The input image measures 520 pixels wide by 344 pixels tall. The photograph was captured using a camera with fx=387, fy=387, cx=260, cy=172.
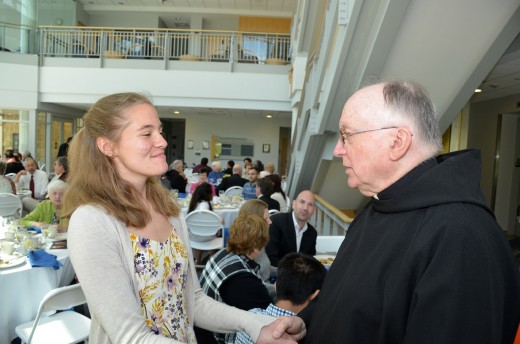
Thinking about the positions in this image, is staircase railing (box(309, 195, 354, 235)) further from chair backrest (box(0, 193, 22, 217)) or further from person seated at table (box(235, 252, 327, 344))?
chair backrest (box(0, 193, 22, 217))

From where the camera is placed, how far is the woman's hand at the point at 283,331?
135 cm

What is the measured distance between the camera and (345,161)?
1303 millimetres

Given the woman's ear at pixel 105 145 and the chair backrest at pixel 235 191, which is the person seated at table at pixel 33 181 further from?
the woman's ear at pixel 105 145

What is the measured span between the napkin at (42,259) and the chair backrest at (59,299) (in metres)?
0.71

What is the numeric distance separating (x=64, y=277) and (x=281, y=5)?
1460 cm

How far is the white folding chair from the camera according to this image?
2.51 metres

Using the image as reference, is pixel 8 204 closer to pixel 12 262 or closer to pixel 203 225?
pixel 203 225

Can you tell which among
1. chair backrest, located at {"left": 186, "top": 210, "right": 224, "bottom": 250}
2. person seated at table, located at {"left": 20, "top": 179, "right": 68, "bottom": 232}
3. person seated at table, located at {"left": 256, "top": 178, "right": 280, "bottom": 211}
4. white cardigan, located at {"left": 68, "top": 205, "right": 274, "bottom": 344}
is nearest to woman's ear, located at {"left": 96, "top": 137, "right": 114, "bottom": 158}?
white cardigan, located at {"left": 68, "top": 205, "right": 274, "bottom": 344}

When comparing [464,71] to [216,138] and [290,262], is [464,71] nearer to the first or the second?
[290,262]

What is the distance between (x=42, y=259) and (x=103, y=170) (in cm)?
241

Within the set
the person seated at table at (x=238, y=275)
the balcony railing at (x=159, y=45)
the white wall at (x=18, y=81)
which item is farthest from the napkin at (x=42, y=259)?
the white wall at (x=18, y=81)

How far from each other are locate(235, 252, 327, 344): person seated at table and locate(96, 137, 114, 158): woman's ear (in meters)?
1.22

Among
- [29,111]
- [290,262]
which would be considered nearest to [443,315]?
[290,262]

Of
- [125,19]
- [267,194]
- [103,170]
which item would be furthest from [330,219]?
[125,19]
